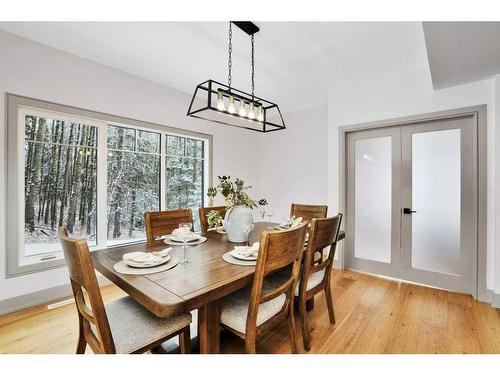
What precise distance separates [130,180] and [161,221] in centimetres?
127

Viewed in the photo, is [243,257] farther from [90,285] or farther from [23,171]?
[23,171]

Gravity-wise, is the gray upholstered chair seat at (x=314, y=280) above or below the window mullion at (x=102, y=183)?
below

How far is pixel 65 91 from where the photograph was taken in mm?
2467

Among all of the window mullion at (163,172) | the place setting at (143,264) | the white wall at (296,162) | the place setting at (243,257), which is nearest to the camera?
the place setting at (143,264)

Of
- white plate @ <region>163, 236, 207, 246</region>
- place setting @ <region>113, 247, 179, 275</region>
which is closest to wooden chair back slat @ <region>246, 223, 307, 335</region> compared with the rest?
place setting @ <region>113, 247, 179, 275</region>

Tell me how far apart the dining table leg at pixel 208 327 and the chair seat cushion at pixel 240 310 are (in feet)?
0.23

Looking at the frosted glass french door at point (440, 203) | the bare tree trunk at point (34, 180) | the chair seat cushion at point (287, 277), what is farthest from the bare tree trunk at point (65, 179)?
the frosted glass french door at point (440, 203)

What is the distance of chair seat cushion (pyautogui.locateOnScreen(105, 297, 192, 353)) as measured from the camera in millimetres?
1132

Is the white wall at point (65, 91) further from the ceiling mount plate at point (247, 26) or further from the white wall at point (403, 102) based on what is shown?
the white wall at point (403, 102)

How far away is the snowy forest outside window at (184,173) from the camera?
353 centimetres

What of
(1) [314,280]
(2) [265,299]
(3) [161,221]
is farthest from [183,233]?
(1) [314,280]

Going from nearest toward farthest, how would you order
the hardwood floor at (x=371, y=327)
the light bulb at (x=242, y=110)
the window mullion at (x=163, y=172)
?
the hardwood floor at (x=371, y=327)
the light bulb at (x=242, y=110)
the window mullion at (x=163, y=172)

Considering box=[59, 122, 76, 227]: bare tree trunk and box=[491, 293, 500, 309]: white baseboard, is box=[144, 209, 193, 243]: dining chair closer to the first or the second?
box=[59, 122, 76, 227]: bare tree trunk

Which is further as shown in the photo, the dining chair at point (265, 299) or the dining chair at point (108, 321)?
the dining chair at point (265, 299)
